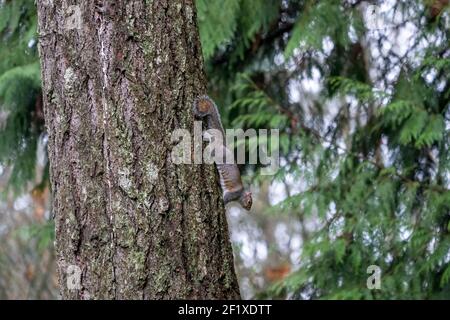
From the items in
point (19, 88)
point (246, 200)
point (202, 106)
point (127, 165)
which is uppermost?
point (19, 88)

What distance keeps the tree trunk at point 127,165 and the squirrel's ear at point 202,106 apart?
0.02 meters

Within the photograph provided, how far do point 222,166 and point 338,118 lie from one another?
3.25 metres

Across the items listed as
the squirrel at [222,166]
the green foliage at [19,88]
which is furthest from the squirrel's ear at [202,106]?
the green foliage at [19,88]

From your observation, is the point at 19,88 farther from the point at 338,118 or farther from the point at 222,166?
the point at 222,166

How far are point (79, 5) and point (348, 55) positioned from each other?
10.5ft

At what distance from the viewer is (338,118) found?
246 inches

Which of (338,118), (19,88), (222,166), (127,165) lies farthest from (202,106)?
(338,118)

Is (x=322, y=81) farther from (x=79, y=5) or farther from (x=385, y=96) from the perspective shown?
(x=79, y=5)

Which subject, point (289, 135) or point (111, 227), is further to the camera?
point (289, 135)

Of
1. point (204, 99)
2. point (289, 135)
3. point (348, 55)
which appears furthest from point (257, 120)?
point (204, 99)

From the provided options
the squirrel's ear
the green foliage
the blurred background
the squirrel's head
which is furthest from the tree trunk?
the green foliage

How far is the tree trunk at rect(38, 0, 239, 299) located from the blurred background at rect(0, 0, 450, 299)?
225cm

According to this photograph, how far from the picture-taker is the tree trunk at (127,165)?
2918 mm

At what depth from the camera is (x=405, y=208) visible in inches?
214
